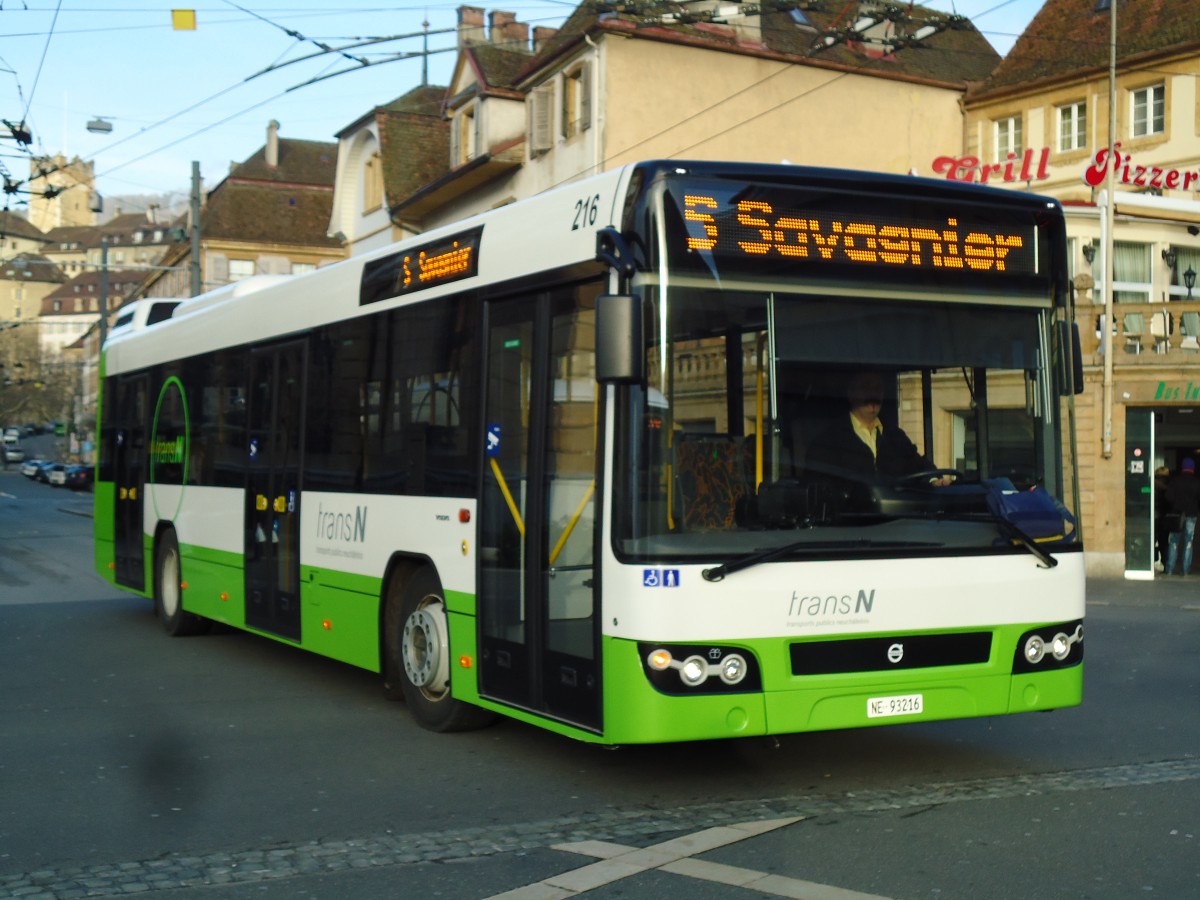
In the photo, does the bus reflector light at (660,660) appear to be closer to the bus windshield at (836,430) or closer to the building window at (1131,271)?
the bus windshield at (836,430)

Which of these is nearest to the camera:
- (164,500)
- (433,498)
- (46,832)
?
(46,832)

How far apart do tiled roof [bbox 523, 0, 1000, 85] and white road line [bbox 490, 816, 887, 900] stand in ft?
86.4

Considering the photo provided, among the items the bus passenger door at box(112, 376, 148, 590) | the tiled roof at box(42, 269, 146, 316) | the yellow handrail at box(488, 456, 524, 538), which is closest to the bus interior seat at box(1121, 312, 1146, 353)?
the bus passenger door at box(112, 376, 148, 590)

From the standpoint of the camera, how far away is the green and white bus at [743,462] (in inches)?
285

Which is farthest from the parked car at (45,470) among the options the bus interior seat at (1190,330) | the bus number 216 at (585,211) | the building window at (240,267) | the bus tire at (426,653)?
the bus number 216 at (585,211)

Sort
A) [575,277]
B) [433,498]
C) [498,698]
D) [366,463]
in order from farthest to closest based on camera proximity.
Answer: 1. [366,463]
2. [433,498]
3. [498,698]
4. [575,277]

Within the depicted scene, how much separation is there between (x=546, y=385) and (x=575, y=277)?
1.89ft

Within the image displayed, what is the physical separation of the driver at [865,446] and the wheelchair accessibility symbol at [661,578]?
846 millimetres

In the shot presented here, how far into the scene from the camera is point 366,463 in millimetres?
10414

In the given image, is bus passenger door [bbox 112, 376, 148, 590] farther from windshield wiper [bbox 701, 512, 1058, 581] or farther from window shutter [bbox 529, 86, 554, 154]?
window shutter [bbox 529, 86, 554, 154]

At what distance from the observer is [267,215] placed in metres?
81.5

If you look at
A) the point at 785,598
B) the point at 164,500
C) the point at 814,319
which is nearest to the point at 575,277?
the point at 814,319

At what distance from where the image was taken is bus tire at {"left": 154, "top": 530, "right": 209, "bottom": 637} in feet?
48.6

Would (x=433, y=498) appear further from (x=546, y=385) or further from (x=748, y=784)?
(x=748, y=784)
